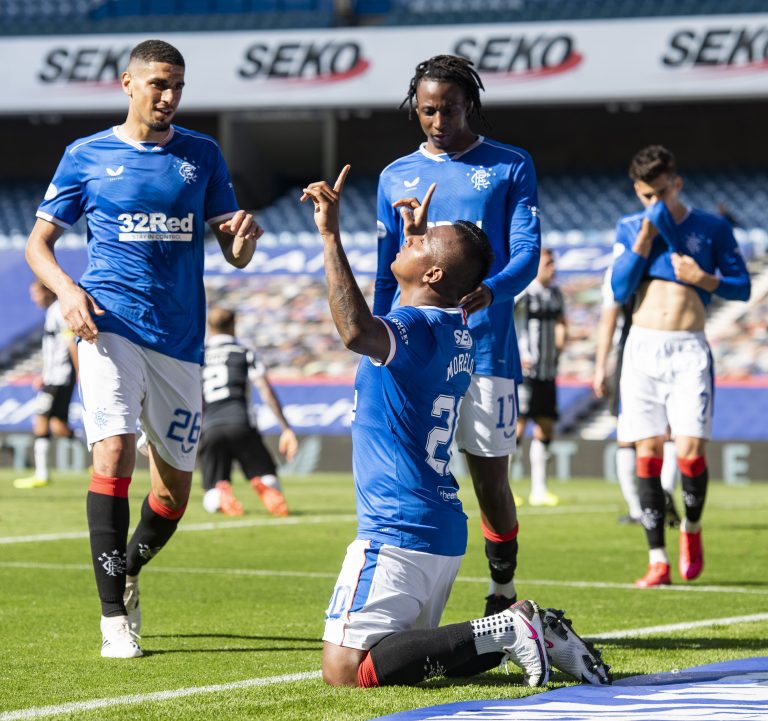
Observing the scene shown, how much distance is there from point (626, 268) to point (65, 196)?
3335mm

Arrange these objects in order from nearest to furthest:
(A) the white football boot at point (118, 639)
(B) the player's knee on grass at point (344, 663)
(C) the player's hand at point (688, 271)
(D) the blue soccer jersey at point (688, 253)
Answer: (B) the player's knee on grass at point (344, 663), (A) the white football boot at point (118, 639), (C) the player's hand at point (688, 271), (D) the blue soccer jersey at point (688, 253)

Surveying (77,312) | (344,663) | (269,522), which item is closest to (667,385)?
(77,312)

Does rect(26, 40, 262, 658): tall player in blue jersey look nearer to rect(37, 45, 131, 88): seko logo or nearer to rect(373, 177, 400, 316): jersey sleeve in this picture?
rect(373, 177, 400, 316): jersey sleeve

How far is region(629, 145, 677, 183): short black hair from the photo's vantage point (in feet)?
25.4

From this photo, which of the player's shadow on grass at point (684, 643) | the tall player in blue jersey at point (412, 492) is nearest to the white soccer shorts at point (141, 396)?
the tall player in blue jersey at point (412, 492)

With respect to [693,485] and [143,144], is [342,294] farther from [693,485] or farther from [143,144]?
[693,485]

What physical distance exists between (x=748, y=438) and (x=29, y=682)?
16403 mm

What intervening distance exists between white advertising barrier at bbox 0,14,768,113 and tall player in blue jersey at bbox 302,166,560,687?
24622mm

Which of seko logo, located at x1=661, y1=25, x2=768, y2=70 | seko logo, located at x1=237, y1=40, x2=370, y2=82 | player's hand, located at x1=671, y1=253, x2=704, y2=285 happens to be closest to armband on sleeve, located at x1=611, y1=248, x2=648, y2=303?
player's hand, located at x1=671, y1=253, x2=704, y2=285

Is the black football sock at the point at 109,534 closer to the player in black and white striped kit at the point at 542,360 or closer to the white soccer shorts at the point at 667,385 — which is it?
the white soccer shorts at the point at 667,385

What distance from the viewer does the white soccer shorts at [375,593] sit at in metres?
4.56

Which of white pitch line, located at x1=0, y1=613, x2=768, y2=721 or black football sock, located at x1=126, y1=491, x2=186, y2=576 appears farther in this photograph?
black football sock, located at x1=126, y1=491, x2=186, y2=576

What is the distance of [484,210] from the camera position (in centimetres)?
584

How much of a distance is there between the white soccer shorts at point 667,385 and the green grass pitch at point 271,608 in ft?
2.89
